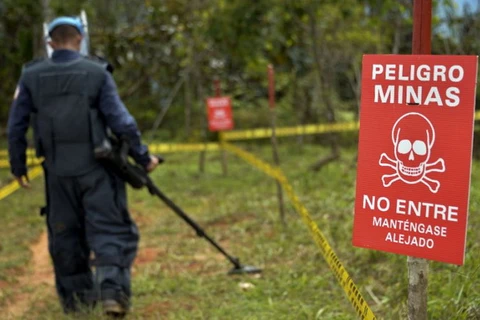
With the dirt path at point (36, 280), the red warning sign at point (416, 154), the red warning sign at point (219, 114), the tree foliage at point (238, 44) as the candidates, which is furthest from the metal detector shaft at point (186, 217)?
the red warning sign at point (219, 114)

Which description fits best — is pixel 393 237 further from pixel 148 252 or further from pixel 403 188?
pixel 148 252

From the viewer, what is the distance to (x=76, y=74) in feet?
13.8

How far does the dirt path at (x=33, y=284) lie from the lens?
480cm

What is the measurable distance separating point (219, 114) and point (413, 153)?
7.87m

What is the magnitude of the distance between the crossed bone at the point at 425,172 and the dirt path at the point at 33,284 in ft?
9.51

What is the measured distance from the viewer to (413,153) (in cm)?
236

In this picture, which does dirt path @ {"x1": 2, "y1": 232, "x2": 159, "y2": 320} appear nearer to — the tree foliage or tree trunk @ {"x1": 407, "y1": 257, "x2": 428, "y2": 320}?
tree trunk @ {"x1": 407, "y1": 257, "x2": 428, "y2": 320}

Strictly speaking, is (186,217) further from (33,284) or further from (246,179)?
(246,179)

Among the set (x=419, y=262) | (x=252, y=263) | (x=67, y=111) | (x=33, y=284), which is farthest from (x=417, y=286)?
(x=33, y=284)

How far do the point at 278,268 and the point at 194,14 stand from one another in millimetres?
6255

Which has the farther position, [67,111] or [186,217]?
[186,217]

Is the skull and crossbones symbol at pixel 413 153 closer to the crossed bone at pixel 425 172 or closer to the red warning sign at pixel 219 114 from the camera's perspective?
the crossed bone at pixel 425 172

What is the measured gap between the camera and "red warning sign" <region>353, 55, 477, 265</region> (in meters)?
2.26

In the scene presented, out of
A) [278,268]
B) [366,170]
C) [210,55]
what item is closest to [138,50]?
[210,55]
